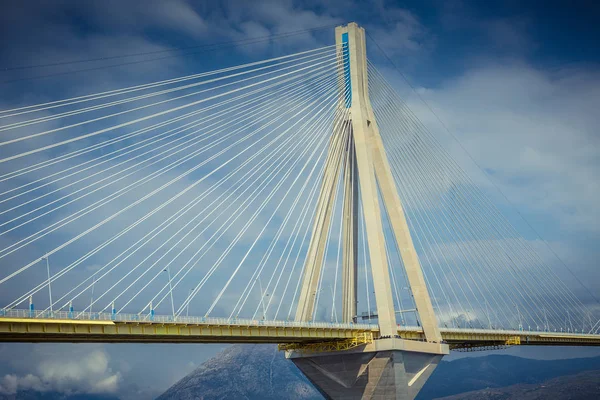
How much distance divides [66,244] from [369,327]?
25154mm

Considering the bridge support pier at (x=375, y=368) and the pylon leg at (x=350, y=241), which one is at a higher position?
the pylon leg at (x=350, y=241)

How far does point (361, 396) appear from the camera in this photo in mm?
53000

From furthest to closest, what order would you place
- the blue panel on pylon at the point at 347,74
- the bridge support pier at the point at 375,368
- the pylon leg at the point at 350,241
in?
the blue panel on pylon at the point at 347,74 < the pylon leg at the point at 350,241 < the bridge support pier at the point at 375,368

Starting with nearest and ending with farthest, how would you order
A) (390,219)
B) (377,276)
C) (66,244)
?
(66,244) < (377,276) < (390,219)

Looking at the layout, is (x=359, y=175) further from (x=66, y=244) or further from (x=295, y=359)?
(x=66, y=244)

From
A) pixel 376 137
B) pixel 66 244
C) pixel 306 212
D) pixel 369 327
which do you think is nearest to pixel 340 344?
pixel 369 327

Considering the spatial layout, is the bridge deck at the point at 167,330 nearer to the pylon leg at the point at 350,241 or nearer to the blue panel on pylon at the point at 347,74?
the pylon leg at the point at 350,241

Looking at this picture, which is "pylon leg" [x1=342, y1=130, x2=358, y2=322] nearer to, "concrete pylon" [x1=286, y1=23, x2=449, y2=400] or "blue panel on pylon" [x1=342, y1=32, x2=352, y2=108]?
"concrete pylon" [x1=286, y1=23, x2=449, y2=400]

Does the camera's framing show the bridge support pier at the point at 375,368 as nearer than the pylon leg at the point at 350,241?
Yes

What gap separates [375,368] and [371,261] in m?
8.25

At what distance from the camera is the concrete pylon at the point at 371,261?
5072 centimetres

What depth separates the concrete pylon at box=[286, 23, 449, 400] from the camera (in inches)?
1997

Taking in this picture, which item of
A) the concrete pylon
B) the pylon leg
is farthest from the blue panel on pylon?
the pylon leg

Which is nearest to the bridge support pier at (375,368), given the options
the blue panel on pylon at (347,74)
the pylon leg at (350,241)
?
the pylon leg at (350,241)
